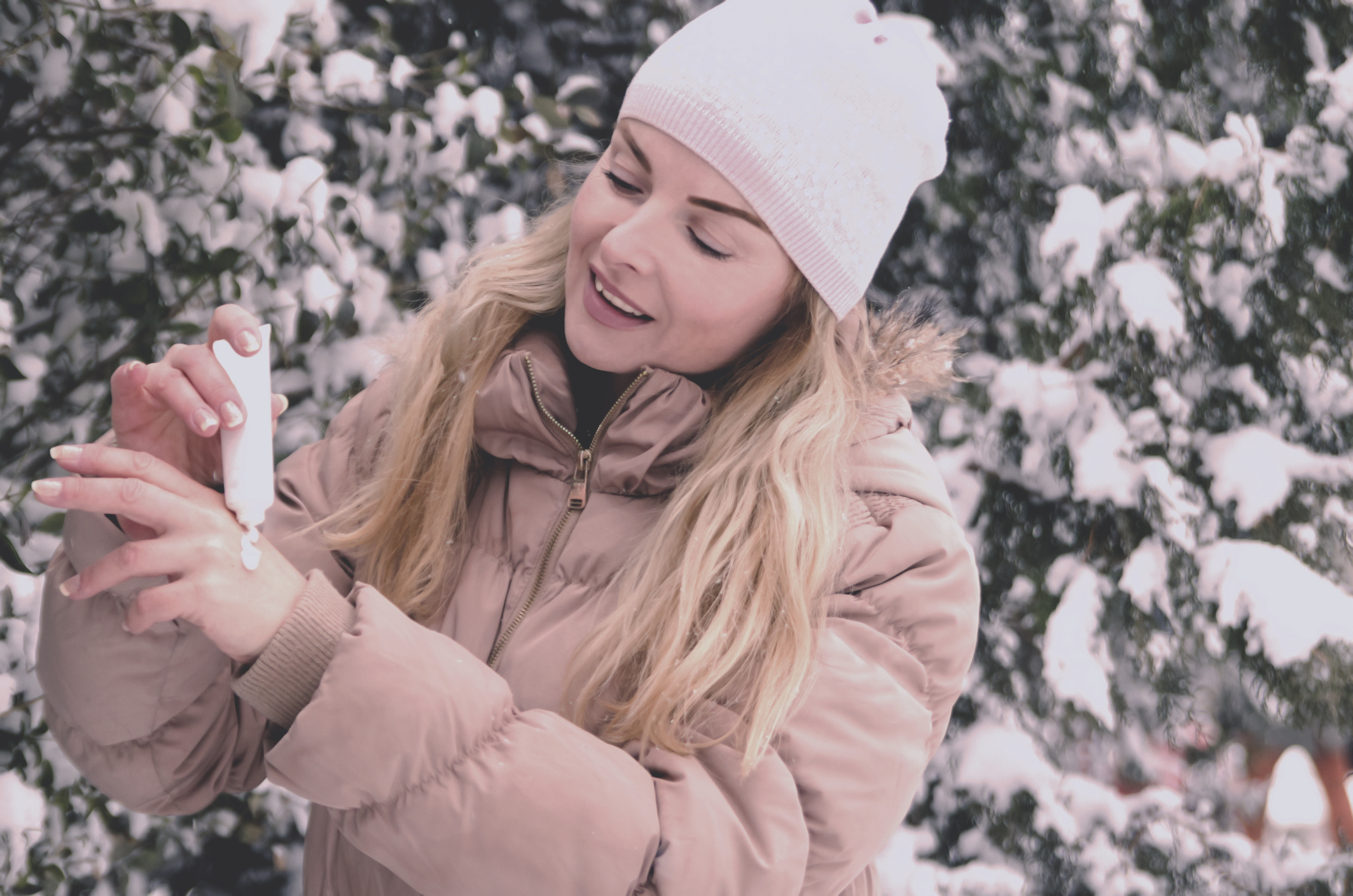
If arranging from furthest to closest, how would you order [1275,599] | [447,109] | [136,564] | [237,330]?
A: 1. [1275,599]
2. [447,109]
3. [237,330]
4. [136,564]

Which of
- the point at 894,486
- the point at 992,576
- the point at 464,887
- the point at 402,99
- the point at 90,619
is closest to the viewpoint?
the point at 464,887

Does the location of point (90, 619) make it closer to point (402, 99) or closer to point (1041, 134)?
point (402, 99)

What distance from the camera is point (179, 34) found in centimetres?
155

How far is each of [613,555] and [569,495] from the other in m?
0.09

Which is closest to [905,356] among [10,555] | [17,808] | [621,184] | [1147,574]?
[621,184]

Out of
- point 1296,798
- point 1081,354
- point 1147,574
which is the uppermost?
point 1081,354

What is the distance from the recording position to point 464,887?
0.94 m

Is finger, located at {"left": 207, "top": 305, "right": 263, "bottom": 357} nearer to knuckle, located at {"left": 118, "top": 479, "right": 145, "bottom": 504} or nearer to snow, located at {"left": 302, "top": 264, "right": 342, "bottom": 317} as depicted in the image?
knuckle, located at {"left": 118, "top": 479, "right": 145, "bottom": 504}

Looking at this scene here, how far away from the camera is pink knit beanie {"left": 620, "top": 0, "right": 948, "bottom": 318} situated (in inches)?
47.9

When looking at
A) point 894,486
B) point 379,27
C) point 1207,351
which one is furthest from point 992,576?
point 379,27

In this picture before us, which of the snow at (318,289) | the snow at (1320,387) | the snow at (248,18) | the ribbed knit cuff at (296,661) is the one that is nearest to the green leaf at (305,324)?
the snow at (318,289)

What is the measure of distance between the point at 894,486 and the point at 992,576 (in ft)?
4.63

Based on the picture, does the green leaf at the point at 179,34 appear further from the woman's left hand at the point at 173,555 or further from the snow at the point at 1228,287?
the snow at the point at 1228,287

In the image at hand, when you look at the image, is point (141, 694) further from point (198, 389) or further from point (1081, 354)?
point (1081, 354)
